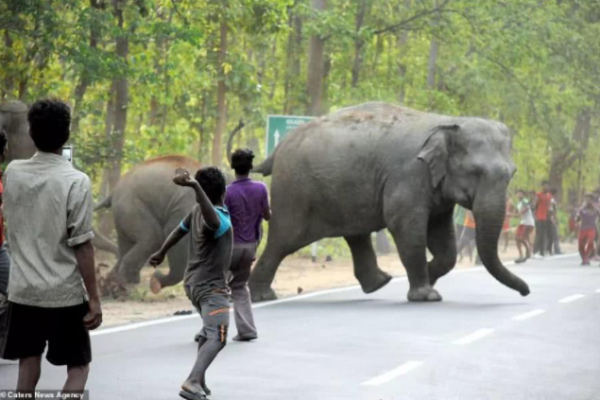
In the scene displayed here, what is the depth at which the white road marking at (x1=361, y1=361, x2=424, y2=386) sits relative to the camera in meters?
11.0

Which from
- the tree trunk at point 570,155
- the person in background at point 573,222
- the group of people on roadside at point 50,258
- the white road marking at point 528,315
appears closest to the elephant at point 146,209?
the white road marking at point 528,315

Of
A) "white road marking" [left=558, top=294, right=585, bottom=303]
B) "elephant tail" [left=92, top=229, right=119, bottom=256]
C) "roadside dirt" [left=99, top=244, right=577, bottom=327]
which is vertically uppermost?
"elephant tail" [left=92, top=229, right=119, bottom=256]

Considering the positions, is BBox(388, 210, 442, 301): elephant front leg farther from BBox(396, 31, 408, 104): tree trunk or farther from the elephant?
BBox(396, 31, 408, 104): tree trunk

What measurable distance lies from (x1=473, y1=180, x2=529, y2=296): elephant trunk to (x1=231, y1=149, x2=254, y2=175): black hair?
6086 mm

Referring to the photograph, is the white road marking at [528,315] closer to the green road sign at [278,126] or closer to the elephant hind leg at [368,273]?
A: the elephant hind leg at [368,273]

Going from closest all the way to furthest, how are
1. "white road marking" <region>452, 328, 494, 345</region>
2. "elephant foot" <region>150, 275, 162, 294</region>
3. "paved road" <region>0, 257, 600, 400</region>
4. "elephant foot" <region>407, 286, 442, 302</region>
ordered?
"paved road" <region>0, 257, 600, 400</region>, "white road marking" <region>452, 328, 494, 345</region>, "elephant foot" <region>150, 275, 162, 294</region>, "elephant foot" <region>407, 286, 442, 302</region>

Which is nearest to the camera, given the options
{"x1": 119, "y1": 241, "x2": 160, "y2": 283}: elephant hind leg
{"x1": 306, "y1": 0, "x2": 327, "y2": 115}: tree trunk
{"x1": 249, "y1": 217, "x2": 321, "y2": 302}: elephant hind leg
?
{"x1": 119, "y1": 241, "x2": 160, "y2": 283}: elephant hind leg

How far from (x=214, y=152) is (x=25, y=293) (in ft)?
67.1

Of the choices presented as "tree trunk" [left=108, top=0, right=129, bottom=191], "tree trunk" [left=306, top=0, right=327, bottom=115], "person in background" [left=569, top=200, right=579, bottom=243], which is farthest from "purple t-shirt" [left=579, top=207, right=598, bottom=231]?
"tree trunk" [left=108, top=0, right=129, bottom=191]

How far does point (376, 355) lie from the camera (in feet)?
41.4

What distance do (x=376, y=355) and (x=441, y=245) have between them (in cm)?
728

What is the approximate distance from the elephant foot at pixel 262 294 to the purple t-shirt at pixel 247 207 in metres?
5.42

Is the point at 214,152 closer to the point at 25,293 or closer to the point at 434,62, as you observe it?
the point at 434,62

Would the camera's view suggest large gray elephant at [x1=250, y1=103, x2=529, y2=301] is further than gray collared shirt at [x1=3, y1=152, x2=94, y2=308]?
Yes
